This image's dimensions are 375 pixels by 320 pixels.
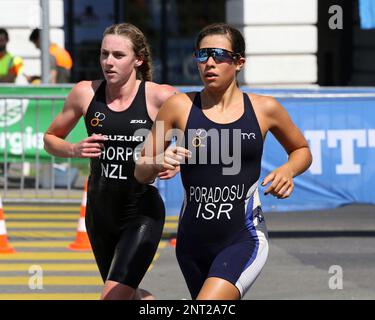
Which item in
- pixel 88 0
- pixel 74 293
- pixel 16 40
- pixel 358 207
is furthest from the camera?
pixel 88 0

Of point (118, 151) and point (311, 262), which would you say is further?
point (311, 262)

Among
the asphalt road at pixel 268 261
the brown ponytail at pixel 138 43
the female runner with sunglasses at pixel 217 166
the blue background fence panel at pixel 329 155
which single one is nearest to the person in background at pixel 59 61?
the asphalt road at pixel 268 261

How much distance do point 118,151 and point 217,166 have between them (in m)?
0.98

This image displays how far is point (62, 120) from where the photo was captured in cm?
710

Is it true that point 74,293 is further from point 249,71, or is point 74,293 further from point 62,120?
point 249,71

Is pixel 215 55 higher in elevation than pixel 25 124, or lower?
higher

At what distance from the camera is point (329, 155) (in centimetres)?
1209

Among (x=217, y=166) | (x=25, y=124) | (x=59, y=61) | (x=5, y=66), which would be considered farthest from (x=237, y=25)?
(x=217, y=166)

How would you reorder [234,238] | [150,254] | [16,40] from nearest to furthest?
[234,238]
[150,254]
[16,40]

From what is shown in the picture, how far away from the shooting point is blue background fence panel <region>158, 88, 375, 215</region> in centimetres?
1209

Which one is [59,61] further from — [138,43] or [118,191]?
[118,191]

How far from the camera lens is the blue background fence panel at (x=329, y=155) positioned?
12094 millimetres

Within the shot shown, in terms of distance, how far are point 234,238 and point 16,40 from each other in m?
14.5

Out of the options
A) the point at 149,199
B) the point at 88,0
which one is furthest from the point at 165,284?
the point at 88,0
